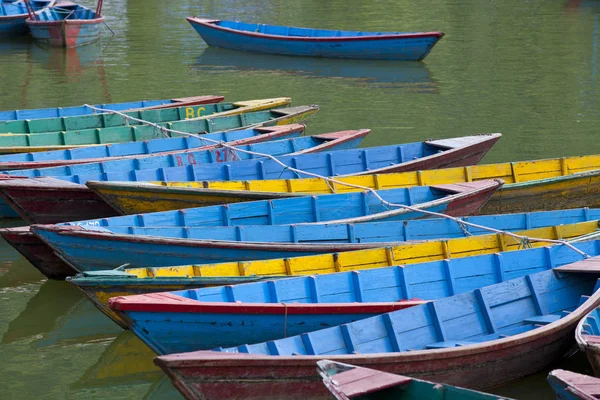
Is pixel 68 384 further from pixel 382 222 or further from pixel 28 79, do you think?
pixel 28 79

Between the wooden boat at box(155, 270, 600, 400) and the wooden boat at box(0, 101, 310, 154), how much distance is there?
663 centimetres

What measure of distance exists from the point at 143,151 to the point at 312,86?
921 cm

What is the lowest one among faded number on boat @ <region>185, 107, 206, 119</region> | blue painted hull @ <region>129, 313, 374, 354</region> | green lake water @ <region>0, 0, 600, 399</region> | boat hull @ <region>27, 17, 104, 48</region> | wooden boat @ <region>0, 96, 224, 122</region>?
green lake water @ <region>0, 0, 600, 399</region>

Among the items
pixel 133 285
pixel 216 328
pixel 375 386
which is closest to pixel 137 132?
pixel 133 285

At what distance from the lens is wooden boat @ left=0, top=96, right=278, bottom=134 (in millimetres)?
15266

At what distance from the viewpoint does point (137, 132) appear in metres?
15.0

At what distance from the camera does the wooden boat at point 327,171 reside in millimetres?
11336

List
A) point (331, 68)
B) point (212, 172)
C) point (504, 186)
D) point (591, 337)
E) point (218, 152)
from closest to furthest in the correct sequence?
point (591, 337), point (504, 186), point (212, 172), point (218, 152), point (331, 68)

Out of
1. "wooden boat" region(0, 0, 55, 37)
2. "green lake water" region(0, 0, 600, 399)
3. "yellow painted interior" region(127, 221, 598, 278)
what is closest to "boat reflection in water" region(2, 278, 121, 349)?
"green lake water" region(0, 0, 600, 399)

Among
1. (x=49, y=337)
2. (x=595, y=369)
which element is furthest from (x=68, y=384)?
(x=595, y=369)

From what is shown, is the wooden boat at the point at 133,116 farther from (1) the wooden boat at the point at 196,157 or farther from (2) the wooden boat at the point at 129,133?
(1) the wooden boat at the point at 196,157

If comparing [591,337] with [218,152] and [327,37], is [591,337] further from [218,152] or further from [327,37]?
[327,37]

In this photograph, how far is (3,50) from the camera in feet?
91.5

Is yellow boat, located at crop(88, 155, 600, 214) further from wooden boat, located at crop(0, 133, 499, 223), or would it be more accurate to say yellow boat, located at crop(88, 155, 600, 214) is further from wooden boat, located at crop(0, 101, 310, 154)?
wooden boat, located at crop(0, 101, 310, 154)
